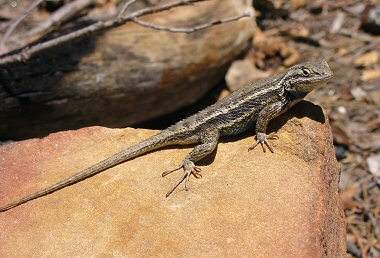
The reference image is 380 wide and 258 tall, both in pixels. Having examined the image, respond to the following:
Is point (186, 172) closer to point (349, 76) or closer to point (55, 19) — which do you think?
point (55, 19)

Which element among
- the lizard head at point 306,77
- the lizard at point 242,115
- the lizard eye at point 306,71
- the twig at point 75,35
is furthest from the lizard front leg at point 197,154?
the twig at point 75,35

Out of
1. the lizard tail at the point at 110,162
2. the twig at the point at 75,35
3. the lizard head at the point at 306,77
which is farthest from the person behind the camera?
the twig at the point at 75,35

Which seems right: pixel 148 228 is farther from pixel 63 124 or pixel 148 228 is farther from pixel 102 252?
pixel 63 124

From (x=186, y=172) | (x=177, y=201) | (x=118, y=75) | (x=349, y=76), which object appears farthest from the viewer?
(x=349, y=76)

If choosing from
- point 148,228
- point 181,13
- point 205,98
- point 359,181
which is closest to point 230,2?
point 181,13

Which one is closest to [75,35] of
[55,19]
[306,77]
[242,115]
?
[55,19]

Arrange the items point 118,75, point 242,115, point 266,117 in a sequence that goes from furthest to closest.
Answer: point 118,75, point 242,115, point 266,117

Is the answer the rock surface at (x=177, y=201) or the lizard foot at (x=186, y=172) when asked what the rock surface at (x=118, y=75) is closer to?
the rock surface at (x=177, y=201)

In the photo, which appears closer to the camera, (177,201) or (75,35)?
(177,201)
